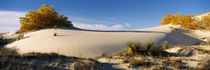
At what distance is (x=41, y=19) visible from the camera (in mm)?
17328

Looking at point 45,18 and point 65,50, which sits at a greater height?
point 45,18

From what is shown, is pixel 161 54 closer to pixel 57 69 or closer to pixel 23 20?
pixel 57 69

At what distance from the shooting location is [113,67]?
489 centimetres

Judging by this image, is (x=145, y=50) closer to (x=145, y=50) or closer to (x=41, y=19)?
(x=145, y=50)

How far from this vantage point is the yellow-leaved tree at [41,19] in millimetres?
16759

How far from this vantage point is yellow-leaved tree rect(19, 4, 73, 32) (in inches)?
660

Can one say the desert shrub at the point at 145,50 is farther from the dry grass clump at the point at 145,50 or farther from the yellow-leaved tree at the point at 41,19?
the yellow-leaved tree at the point at 41,19

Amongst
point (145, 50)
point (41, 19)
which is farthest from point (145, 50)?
point (41, 19)

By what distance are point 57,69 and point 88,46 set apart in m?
4.28

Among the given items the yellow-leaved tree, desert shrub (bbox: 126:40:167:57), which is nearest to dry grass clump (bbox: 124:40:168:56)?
desert shrub (bbox: 126:40:167:57)

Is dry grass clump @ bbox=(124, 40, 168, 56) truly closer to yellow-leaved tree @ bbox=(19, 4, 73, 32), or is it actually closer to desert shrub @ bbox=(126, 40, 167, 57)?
desert shrub @ bbox=(126, 40, 167, 57)

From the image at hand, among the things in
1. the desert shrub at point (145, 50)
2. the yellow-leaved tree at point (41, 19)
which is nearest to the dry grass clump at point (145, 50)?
the desert shrub at point (145, 50)

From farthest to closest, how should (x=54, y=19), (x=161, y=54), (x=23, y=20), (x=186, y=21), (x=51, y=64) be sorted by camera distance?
(x=186, y=21)
(x=54, y=19)
(x=23, y=20)
(x=161, y=54)
(x=51, y=64)

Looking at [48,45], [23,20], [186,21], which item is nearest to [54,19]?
[23,20]
